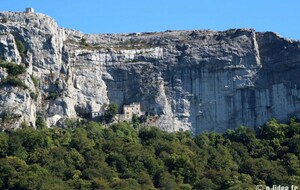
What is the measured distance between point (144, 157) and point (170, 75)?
17.2 meters

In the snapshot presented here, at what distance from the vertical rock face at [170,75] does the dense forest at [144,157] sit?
2.78 meters

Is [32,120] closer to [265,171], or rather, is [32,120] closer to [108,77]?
[108,77]

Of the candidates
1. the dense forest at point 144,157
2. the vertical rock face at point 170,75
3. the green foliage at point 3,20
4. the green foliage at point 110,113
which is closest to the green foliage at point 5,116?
the dense forest at point 144,157

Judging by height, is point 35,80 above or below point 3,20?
below

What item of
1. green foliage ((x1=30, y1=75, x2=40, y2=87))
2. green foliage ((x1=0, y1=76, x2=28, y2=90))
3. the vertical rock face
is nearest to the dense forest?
the vertical rock face

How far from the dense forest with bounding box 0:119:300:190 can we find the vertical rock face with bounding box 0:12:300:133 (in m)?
2.78

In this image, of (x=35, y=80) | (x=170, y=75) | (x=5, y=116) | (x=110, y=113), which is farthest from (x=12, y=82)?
(x=170, y=75)

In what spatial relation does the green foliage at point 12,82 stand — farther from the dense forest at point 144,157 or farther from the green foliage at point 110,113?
the green foliage at point 110,113

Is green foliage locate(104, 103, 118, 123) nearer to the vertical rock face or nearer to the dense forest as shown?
the vertical rock face

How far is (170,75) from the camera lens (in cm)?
10006

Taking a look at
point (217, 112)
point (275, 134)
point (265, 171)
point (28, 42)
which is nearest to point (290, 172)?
point (265, 171)

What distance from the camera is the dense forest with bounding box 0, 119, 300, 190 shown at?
258 ft

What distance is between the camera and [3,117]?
89438 mm

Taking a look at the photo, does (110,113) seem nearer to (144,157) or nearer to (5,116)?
(5,116)
